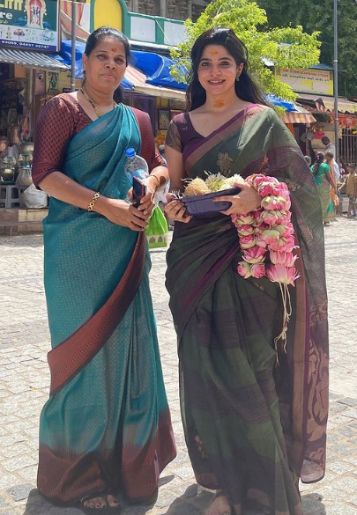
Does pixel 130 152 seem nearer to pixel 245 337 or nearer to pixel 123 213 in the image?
pixel 123 213

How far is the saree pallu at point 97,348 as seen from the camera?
2.49m

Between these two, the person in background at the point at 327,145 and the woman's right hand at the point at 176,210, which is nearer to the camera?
the woman's right hand at the point at 176,210

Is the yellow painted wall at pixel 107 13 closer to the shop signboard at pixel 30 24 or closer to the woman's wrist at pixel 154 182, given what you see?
the shop signboard at pixel 30 24

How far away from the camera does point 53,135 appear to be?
243 centimetres

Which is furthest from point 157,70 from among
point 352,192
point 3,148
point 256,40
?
point 352,192

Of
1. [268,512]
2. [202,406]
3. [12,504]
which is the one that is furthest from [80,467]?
[268,512]

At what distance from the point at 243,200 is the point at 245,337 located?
0.53m

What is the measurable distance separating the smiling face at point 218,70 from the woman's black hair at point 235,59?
2cm

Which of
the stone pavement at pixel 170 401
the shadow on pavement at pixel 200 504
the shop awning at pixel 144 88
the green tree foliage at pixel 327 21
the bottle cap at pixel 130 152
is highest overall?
the green tree foliage at pixel 327 21

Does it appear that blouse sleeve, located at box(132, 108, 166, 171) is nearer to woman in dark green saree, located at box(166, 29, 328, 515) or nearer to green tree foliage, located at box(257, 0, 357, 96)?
woman in dark green saree, located at box(166, 29, 328, 515)

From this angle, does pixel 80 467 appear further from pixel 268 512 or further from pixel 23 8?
pixel 23 8

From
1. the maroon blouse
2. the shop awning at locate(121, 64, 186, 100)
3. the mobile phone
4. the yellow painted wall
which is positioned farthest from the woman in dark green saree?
the yellow painted wall

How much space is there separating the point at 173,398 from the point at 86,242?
1.65m

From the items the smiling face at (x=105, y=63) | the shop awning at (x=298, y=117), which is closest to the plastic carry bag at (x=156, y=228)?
the smiling face at (x=105, y=63)
